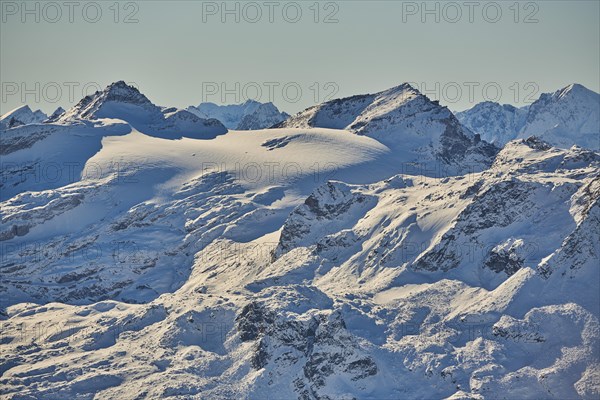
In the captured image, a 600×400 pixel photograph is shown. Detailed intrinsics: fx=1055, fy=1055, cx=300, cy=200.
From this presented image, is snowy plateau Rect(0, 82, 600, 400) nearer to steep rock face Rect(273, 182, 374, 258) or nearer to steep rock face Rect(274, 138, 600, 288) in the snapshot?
steep rock face Rect(274, 138, 600, 288)

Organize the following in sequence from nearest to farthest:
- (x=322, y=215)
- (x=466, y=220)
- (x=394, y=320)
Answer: (x=394, y=320) < (x=466, y=220) < (x=322, y=215)

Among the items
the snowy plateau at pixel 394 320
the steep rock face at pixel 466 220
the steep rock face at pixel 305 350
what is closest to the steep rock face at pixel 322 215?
the steep rock face at pixel 466 220

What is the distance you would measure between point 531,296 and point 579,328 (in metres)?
9.10

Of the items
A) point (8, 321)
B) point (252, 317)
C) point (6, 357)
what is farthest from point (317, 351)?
point (8, 321)

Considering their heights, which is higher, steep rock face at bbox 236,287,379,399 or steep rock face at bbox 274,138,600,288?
steep rock face at bbox 274,138,600,288

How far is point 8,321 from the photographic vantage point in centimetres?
19212

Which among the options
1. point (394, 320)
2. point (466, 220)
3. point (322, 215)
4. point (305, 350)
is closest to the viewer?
point (305, 350)

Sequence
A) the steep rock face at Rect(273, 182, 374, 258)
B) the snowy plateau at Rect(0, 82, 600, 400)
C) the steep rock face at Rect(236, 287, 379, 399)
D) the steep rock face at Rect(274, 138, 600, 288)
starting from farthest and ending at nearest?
1. the steep rock face at Rect(273, 182, 374, 258)
2. the steep rock face at Rect(274, 138, 600, 288)
3. the steep rock face at Rect(236, 287, 379, 399)
4. the snowy plateau at Rect(0, 82, 600, 400)

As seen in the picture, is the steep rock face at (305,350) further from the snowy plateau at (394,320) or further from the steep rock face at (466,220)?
the steep rock face at (466,220)

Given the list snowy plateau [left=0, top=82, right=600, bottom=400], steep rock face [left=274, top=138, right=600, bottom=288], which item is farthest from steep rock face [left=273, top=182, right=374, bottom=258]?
snowy plateau [left=0, top=82, right=600, bottom=400]

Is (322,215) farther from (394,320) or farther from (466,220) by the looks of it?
(394,320)

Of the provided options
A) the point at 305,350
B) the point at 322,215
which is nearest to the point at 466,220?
the point at 322,215

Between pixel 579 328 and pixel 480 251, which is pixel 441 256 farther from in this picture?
pixel 579 328

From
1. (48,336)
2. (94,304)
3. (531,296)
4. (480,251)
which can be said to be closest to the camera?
(531,296)
